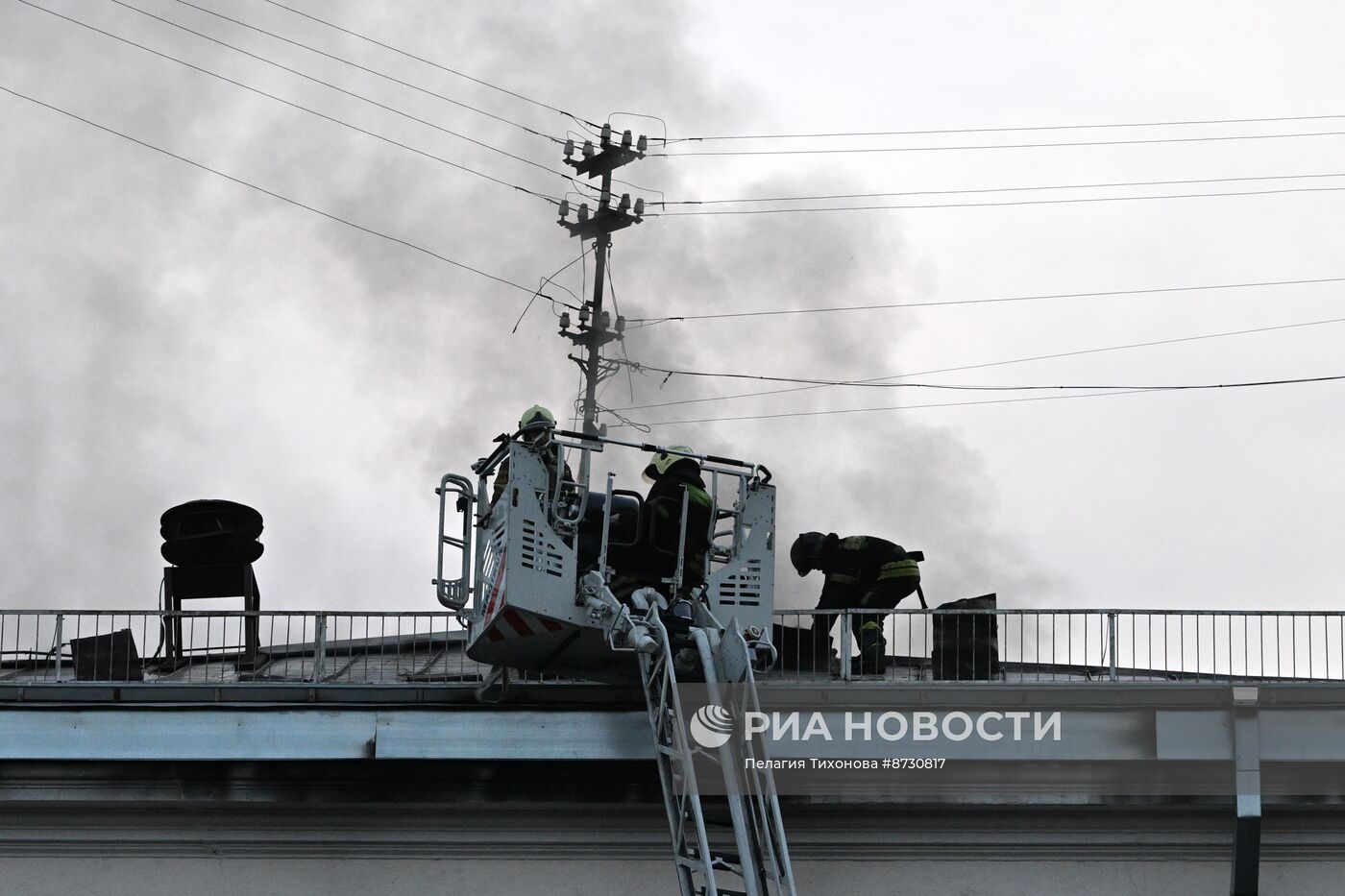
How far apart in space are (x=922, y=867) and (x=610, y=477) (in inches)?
178

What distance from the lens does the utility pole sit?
39.0 m

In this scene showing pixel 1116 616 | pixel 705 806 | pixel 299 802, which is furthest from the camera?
pixel 1116 616

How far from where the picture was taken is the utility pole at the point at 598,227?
3900 centimetres

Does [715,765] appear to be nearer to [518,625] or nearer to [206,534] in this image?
[518,625]

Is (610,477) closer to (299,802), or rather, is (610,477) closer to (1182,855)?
(299,802)

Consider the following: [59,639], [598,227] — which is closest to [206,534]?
[59,639]

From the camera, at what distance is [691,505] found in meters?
15.4

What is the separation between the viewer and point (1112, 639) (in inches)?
667

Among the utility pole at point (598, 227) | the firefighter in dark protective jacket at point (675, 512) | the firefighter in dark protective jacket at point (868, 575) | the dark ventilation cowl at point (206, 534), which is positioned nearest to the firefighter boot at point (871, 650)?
the firefighter in dark protective jacket at point (868, 575)

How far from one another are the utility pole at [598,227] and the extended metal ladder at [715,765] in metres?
23.9

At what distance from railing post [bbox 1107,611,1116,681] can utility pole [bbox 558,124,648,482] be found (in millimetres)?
22264

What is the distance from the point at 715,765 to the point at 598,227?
26320 mm

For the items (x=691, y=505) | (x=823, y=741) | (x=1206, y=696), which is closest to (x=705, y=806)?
(x=823, y=741)

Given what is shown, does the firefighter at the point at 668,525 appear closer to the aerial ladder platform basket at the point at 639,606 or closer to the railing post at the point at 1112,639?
the aerial ladder platform basket at the point at 639,606
